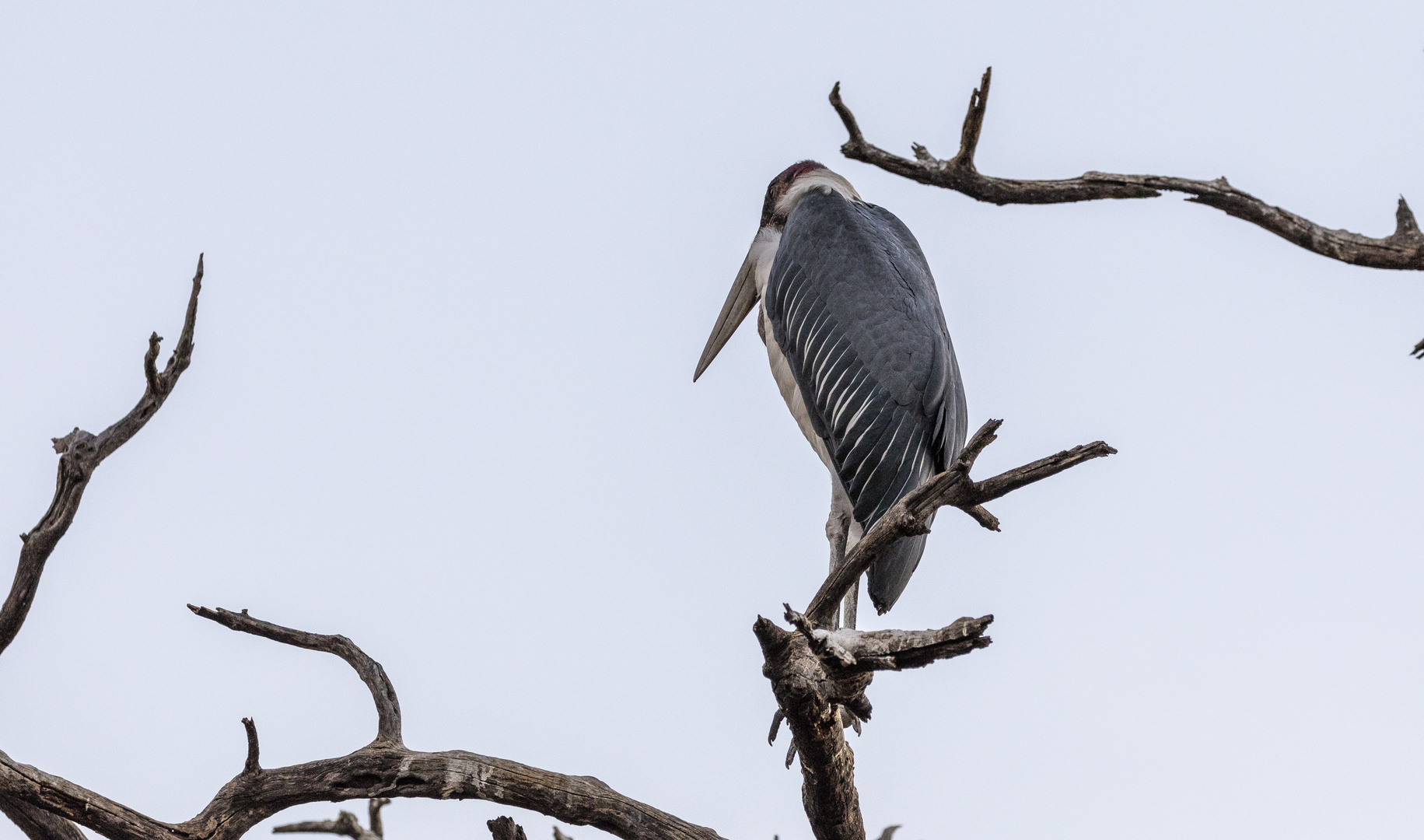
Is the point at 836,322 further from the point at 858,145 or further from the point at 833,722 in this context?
the point at 833,722

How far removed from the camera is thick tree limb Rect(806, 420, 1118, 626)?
2.69 metres

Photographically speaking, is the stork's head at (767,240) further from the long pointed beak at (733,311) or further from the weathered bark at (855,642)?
the weathered bark at (855,642)

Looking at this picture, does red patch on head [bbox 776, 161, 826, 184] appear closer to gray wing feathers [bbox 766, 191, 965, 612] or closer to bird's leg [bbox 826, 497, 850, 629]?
gray wing feathers [bbox 766, 191, 965, 612]

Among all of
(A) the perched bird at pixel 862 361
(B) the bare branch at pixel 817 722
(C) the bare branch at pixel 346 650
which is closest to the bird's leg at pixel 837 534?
(A) the perched bird at pixel 862 361

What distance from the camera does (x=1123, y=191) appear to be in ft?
12.9

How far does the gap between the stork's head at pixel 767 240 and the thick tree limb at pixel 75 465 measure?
2.88m

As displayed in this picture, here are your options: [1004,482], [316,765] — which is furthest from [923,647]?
[316,765]

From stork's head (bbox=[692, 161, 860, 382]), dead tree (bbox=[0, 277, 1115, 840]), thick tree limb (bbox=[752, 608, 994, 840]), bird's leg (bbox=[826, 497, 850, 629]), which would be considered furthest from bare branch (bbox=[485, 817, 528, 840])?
stork's head (bbox=[692, 161, 860, 382])

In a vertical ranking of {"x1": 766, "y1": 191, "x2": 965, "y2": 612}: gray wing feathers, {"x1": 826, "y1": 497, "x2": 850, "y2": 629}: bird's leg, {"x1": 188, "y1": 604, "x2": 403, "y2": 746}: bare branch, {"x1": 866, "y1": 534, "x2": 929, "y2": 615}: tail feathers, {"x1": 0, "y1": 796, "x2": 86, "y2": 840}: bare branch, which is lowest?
{"x1": 0, "y1": 796, "x2": 86, "y2": 840}: bare branch

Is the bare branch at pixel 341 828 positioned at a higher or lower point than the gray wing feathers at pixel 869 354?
lower

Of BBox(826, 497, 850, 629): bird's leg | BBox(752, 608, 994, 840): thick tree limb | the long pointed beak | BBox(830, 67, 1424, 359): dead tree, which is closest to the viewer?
BBox(752, 608, 994, 840): thick tree limb

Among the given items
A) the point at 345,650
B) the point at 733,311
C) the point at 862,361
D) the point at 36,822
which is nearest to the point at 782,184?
the point at 733,311

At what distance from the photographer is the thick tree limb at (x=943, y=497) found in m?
2.69

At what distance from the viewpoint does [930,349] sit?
4.58 metres
